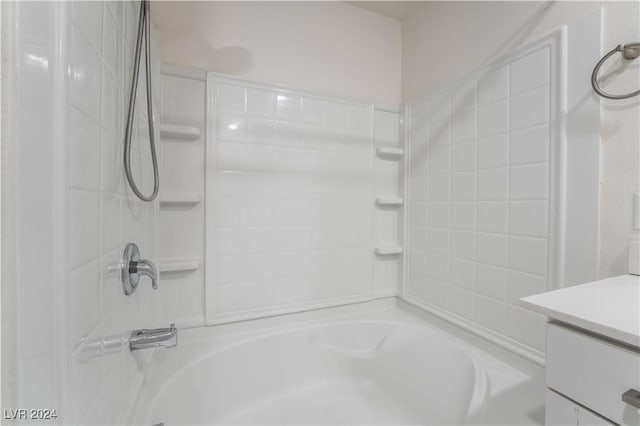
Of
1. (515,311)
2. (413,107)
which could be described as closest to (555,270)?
(515,311)

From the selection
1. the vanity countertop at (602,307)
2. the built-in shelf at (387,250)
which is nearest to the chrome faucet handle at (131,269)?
the vanity countertop at (602,307)

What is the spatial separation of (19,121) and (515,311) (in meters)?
1.48

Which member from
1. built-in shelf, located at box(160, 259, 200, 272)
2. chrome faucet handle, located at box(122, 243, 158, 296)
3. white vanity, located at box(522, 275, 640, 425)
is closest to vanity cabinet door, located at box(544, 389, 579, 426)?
white vanity, located at box(522, 275, 640, 425)

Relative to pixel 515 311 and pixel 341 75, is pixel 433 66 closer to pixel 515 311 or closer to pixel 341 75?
pixel 341 75

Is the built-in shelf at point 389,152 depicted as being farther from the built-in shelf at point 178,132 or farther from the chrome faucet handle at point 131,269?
the chrome faucet handle at point 131,269

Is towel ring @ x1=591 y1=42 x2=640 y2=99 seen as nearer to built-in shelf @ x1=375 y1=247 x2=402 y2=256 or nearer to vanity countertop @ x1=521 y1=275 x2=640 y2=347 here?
vanity countertop @ x1=521 y1=275 x2=640 y2=347

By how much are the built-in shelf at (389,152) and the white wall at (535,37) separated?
0.38 meters

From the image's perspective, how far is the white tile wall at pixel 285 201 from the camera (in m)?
1.29

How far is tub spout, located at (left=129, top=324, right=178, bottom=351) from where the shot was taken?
0.73m

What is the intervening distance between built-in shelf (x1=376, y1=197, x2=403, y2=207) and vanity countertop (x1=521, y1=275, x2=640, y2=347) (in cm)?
100

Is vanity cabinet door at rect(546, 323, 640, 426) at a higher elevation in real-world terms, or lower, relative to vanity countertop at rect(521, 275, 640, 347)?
lower

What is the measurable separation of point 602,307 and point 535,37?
3.38 feet

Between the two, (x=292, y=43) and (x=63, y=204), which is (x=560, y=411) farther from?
(x=292, y=43)

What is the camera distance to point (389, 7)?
161cm
